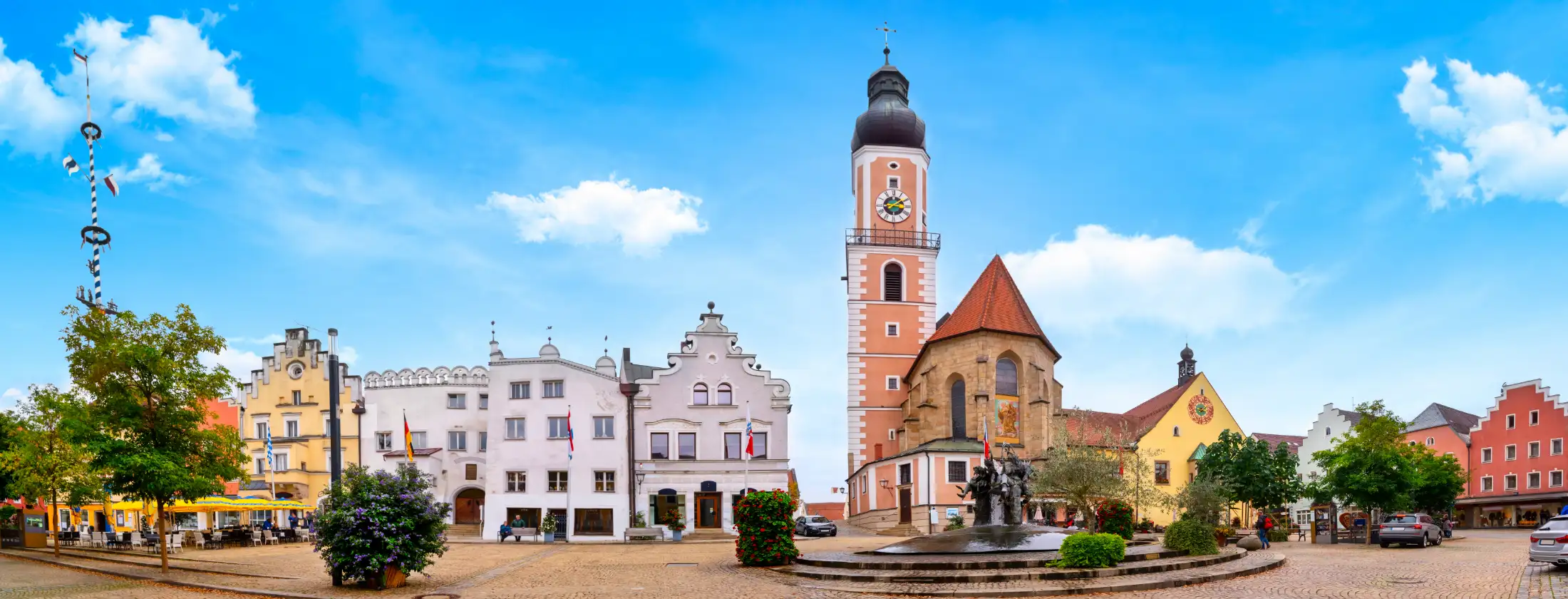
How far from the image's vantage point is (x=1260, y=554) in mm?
28969

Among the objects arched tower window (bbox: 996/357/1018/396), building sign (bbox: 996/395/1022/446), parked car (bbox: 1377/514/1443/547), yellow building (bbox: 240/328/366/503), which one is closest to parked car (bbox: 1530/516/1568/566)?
parked car (bbox: 1377/514/1443/547)

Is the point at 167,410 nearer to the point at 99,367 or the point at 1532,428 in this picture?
the point at 99,367

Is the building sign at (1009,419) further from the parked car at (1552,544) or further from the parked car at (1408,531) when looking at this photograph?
the parked car at (1552,544)

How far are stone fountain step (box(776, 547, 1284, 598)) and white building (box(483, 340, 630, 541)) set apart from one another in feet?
97.3

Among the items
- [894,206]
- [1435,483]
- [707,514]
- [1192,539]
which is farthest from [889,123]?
[1192,539]

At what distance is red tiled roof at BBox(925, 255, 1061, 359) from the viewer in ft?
198

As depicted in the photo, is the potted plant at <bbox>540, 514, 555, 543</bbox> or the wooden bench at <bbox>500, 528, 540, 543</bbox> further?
the potted plant at <bbox>540, 514, 555, 543</bbox>

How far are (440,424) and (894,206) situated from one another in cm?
3049

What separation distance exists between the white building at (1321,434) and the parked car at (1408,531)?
4203cm

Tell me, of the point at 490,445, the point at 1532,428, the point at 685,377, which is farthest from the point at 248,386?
the point at 1532,428

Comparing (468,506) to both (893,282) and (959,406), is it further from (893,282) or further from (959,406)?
(893,282)

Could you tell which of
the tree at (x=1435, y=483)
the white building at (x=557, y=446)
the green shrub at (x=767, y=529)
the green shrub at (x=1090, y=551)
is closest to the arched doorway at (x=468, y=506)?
the white building at (x=557, y=446)

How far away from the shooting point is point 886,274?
69062 mm

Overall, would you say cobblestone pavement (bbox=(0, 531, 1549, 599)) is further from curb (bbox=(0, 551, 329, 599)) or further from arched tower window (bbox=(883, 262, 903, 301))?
arched tower window (bbox=(883, 262, 903, 301))
